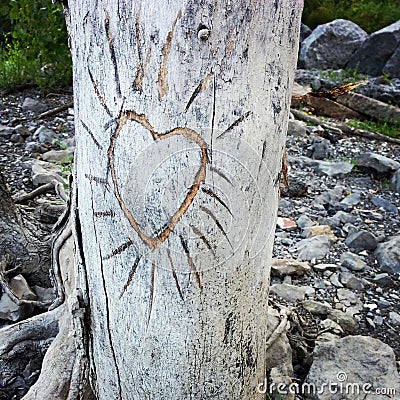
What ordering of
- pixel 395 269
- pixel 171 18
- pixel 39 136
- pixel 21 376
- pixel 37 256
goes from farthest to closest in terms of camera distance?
pixel 39 136
pixel 395 269
pixel 37 256
pixel 21 376
pixel 171 18

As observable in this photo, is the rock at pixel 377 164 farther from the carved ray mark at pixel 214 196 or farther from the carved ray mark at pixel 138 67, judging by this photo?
the carved ray mark at pixel 138 67

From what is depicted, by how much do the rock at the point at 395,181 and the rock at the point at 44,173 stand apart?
2.39 meters

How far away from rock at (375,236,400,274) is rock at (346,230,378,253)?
0.15ft

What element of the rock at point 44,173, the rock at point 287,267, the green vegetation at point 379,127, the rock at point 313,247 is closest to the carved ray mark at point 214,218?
the rock at point 287,267

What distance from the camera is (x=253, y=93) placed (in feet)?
4.05

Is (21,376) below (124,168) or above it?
below

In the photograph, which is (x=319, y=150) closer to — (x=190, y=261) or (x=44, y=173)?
(x=44, y=173)

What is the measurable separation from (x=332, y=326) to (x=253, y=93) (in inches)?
56.5

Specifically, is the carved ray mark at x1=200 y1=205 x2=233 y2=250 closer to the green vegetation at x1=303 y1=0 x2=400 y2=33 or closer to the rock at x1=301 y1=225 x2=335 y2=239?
the rock at x1=301 y1=225 x2=335 y2=239

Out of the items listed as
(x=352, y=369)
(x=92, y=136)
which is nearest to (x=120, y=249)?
(x=92, y=136)

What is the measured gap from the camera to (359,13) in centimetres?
988

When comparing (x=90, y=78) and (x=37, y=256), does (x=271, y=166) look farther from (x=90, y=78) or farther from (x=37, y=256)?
(x=37, y=256)

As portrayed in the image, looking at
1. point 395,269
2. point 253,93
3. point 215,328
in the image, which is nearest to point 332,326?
point 395,269

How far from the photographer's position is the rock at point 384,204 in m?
3.65
